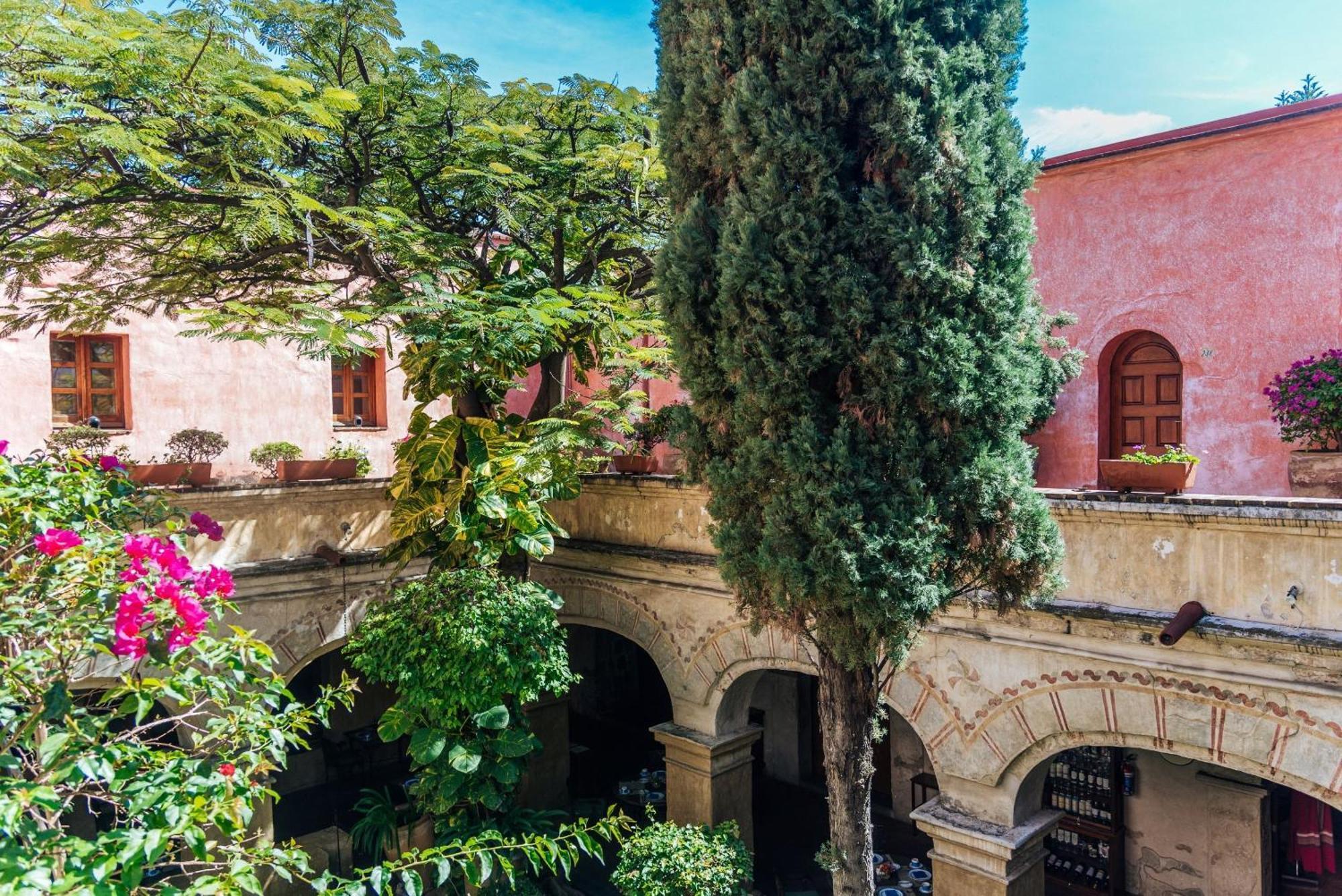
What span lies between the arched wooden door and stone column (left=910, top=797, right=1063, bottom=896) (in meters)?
4.56

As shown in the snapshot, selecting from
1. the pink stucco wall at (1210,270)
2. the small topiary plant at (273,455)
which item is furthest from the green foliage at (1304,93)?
the small topiary plant at (273,455)

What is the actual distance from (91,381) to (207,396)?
4.33 ft

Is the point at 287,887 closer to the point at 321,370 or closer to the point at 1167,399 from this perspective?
the point at 321,370

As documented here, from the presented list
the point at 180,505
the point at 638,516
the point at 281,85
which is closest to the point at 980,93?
the point at 281,85

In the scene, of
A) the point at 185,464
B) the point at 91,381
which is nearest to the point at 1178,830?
the point at 185,464

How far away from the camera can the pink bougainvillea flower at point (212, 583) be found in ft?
11.7

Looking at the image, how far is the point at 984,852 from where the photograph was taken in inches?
255

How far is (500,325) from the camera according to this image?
7016mm

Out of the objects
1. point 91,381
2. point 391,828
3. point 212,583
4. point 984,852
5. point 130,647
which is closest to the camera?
point 130,647

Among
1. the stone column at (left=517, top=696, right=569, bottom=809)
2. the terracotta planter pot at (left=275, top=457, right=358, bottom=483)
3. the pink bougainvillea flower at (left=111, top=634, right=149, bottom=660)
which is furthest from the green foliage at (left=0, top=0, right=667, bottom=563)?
the pink bougainvillea flower at (left=111, top=634, right=149, bottom=660)

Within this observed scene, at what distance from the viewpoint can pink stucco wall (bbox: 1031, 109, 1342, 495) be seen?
8.24 meters

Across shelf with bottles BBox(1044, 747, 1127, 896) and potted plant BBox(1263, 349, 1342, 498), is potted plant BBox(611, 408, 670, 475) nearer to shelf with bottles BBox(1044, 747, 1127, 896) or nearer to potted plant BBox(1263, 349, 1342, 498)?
shelf with bottles BBox(1044, 747, 1127, 896)

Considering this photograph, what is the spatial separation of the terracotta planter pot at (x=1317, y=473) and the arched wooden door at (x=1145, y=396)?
155 cm

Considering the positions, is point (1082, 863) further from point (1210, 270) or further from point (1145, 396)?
point (1210, 270)
